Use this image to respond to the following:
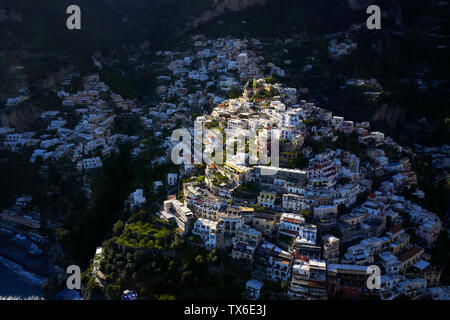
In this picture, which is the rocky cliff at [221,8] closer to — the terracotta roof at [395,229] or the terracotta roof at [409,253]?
the terracotta roof at [395,229]

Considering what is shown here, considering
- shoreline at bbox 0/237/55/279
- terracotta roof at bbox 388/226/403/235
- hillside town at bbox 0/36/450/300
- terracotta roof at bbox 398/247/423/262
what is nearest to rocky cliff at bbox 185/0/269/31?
hillside town at bbox 0/36/450/300

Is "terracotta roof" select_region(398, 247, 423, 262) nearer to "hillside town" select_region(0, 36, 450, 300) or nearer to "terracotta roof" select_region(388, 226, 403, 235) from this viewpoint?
"hillside town" select_region(0, 36, 450, 300)

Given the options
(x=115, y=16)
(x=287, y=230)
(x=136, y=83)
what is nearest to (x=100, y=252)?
(x=287, y=230)

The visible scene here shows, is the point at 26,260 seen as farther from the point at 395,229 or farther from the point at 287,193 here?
the point at 395,229

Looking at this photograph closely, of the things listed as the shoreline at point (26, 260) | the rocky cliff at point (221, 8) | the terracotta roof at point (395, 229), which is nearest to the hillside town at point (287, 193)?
the terracotta roof at point (395, 229)

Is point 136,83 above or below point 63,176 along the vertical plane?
above

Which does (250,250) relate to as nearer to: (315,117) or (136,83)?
(315,117)

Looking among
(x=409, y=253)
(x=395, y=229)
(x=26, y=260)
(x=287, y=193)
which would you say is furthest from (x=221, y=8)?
(x=409, y=253)

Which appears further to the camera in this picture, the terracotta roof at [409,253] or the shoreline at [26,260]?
the shoreline at [26,260]
